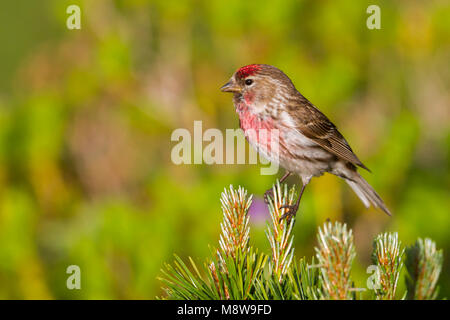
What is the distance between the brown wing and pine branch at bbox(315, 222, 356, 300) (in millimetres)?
2122

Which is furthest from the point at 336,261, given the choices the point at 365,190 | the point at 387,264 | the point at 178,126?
the point at 178,126

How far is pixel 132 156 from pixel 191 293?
442cm

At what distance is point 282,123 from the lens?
3.67 m

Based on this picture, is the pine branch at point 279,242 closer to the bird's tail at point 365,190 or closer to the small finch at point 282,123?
the small finch at point 282,123

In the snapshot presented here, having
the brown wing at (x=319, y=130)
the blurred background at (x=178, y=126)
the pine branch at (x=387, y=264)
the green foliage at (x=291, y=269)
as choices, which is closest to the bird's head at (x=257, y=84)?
the brown wing at (x=319, y=130)

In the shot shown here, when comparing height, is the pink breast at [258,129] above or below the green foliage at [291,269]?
above

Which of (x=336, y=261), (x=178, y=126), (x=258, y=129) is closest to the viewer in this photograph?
(x=336, y=261)

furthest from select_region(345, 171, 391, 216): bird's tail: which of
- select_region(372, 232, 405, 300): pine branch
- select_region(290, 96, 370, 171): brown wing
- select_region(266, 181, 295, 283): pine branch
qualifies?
select_region(372, 232, 405, 300): pine branch

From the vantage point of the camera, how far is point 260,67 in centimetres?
361

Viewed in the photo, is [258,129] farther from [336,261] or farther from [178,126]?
[178,126]

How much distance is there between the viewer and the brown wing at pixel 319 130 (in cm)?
375

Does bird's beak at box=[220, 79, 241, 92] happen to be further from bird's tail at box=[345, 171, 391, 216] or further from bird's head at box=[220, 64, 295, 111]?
bird's tail at box=[345, 171, 391, 216]

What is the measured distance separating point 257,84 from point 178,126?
2.49 m

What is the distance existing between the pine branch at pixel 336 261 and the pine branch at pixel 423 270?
278 millimetres
